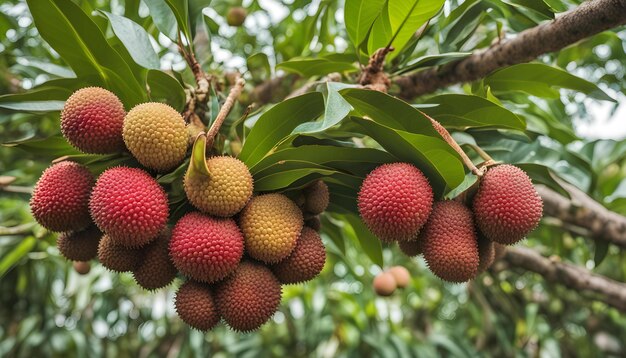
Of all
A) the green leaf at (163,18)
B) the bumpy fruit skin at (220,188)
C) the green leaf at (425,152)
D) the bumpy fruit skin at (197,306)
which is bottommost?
the bumpy fruit skin at (197,306)

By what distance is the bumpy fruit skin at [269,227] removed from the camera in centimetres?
80

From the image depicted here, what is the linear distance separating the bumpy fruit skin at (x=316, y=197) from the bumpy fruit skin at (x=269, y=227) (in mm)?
50

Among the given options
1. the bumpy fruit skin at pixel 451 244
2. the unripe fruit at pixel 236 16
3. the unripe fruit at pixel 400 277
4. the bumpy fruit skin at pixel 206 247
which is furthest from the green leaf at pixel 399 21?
the unripe fruit at pixel 236 16

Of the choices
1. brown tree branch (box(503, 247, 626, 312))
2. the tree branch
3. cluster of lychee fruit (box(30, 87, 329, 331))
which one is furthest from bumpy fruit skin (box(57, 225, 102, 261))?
brown tree branch (box(503, 247, 626, 312))

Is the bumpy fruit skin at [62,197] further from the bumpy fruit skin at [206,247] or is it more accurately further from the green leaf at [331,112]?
the green leaf at [331,112]

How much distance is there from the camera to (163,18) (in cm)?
109

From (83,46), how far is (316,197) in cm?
45

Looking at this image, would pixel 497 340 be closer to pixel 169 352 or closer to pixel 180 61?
pixel 169 352

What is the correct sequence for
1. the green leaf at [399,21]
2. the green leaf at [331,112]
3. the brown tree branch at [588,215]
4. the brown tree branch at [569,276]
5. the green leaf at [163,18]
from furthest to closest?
the brown tree branch at [569,276]
the brown tree branch at [588,215]
the green leaf at [163,18]
the green leaf at [399,21]
the green leaf at [331,112]

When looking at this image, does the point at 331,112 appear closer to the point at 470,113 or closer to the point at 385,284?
the point at 470,113

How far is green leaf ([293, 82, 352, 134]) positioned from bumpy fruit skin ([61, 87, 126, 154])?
28 centimetres

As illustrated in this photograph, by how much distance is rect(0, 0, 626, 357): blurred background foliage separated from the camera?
5.80 ft

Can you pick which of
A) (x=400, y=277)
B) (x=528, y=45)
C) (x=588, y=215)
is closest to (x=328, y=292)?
(x=400, y=277)

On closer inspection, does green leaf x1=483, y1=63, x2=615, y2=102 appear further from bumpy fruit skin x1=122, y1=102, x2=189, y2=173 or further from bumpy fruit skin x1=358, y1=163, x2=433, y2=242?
bumpy fruit skin x1=122, y1=102, x2=189, y2=173
